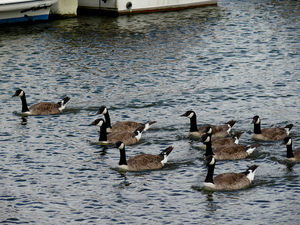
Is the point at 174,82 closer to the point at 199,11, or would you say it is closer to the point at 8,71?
the point at 8,71

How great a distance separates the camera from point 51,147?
69.2ft

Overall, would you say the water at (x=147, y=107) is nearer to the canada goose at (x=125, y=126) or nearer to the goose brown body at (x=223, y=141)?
the canada goose at (x=125, y=126)

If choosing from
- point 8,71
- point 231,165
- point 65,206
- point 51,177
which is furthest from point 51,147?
point 8,71

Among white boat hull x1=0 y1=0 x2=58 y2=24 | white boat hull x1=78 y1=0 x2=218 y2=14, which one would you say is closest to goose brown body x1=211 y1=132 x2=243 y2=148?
white boat hull x1=0 y1=0 x2=58 y2=24

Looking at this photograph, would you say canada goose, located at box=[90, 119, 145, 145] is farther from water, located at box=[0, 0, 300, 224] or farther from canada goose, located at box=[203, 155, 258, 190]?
canada goose, located at box=[203, 155, 258, 190]

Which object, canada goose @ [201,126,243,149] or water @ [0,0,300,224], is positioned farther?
canada goose @ [201,126,243,149]

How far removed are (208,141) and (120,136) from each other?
3.63m

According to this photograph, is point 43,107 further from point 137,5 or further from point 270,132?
point 137,5

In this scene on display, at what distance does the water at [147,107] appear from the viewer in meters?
16.3

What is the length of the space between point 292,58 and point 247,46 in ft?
13.8

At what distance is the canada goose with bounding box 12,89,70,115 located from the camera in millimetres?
24641

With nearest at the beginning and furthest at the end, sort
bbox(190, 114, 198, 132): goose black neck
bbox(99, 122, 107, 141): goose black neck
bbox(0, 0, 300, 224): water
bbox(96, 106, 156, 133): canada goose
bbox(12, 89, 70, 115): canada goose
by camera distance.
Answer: bbox(0, 0, 300, 224): water
bbox(99, 122, 107, 141): goose black neck
bbox(190, 114, 198, 132): goose black neck
bbox(96, 106, 156, 133): canada goose
bbox(12, 89, 70, 115): canada goose

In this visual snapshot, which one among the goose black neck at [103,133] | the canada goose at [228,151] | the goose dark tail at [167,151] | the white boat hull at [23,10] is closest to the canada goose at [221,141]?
the canada goose at [228,151]

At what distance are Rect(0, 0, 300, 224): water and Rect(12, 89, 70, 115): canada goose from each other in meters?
0.33
